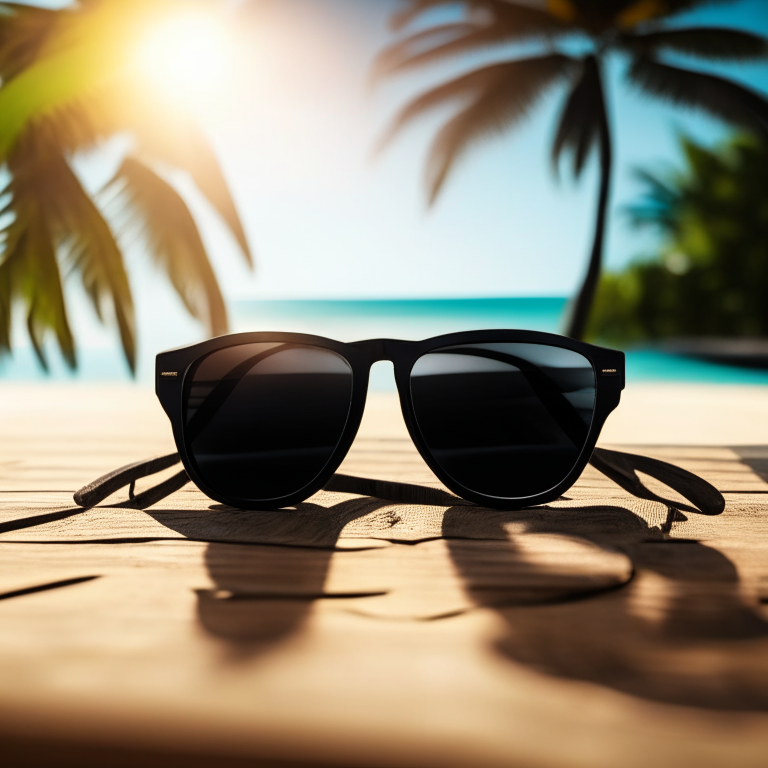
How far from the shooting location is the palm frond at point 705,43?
425 centimetres

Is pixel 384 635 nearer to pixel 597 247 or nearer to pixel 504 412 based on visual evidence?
pixel 504 412

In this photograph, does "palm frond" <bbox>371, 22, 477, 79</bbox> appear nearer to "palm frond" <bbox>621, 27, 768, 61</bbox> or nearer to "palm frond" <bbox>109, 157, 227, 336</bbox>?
"palm frond" <bbox>621, 27, 768, 61</bbox>

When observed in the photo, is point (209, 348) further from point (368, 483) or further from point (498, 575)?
point (498, 575)

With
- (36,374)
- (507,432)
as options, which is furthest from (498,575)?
(36,374)

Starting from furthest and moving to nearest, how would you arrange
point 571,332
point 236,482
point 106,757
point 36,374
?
point 36,374 → point 571,332 → point 236,482 → point 106,757

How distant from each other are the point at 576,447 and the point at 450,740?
31 cm

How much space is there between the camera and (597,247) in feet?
14.3

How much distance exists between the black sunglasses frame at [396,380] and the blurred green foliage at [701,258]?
727cm

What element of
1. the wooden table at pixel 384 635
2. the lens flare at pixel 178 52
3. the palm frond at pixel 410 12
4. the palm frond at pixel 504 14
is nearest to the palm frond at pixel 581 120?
the palm frond at pixel 504 14

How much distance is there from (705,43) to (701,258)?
310 cm

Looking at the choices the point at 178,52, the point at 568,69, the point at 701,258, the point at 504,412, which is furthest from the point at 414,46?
the point at 504,412

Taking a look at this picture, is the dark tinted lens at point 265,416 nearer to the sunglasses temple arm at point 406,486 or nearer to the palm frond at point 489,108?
the sunglasses temple arm at point 406,486

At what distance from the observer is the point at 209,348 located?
1.46 feet

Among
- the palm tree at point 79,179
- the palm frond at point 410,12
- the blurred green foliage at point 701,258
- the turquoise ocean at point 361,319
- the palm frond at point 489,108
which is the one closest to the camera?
the palm tree at point 79,179
